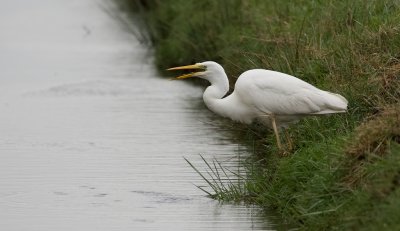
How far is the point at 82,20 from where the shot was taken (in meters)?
29.7

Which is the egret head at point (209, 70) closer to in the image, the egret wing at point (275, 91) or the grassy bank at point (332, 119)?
the egret wing at point (275, 91)

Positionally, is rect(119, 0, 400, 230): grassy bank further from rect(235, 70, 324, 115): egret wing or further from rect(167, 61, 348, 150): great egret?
rect(235, 70, 324, 115): egret wing

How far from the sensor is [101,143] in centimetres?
1362

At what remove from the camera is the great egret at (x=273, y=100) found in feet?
33.8

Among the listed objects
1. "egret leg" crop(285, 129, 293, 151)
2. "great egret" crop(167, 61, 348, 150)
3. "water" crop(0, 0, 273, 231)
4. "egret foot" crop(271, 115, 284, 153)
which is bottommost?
"water" crop(0, 0, 273, 231)

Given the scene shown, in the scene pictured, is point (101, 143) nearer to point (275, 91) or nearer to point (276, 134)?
point (275, 91)

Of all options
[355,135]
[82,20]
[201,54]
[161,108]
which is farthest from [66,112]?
[82,20]

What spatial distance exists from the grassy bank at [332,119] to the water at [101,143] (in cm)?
49

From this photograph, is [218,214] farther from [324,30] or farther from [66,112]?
[66,112]

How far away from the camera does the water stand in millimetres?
9648

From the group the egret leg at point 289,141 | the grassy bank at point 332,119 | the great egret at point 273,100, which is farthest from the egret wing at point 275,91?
the grassy bank at point 332,119

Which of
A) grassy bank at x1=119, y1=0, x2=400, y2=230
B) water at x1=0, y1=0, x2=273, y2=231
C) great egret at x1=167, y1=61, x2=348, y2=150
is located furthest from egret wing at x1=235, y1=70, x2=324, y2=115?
water at x1=0, y1=0, x2=273, y2=231

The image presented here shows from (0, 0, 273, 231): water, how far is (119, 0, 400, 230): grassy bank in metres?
0.49

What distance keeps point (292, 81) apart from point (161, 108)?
613cm
